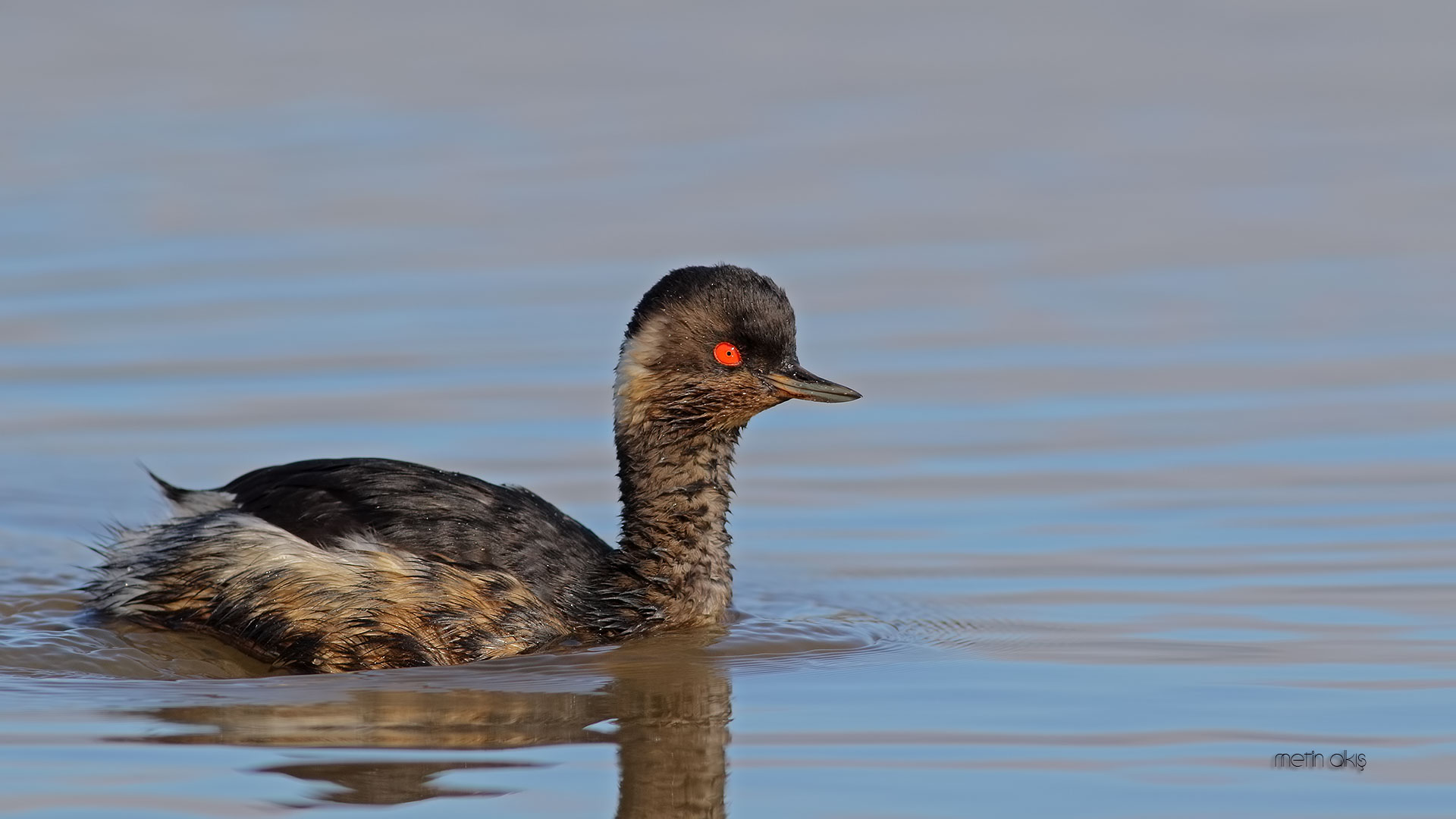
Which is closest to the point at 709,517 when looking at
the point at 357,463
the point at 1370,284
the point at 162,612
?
the point at 357,463

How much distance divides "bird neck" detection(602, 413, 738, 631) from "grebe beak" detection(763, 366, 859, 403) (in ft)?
1.01

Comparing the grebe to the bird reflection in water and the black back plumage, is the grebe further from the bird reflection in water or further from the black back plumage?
the bird reflection in water

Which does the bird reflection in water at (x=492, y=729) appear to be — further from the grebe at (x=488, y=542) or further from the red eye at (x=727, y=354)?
the red eye at (x=727, y=354)

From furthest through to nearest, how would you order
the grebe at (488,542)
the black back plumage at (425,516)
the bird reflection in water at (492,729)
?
the black back plumage at (425,516)
the grebe at (488,542)
the bird reflection in water at (492,729)

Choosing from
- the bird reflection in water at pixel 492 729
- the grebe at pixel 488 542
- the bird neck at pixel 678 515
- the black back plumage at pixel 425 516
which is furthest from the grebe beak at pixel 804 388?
the bird reflection in water at pixel 492 729

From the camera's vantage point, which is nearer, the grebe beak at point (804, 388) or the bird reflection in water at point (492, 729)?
the bird reflection in water at point (492, 729)

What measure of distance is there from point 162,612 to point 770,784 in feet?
9.21

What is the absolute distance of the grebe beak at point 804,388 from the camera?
8.67m

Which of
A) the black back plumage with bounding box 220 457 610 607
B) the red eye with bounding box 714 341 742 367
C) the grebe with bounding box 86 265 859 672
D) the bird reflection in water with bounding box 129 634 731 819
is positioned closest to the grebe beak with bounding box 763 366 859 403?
the grebe with bounding box 86 265 859 672

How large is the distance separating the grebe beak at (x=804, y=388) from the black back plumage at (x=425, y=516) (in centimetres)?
91

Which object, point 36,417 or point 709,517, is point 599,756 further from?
point 36,417

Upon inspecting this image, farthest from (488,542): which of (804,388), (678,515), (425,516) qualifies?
(804,388)

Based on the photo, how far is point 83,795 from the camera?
20.9 feet

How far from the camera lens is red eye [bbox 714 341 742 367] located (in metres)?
8.62
